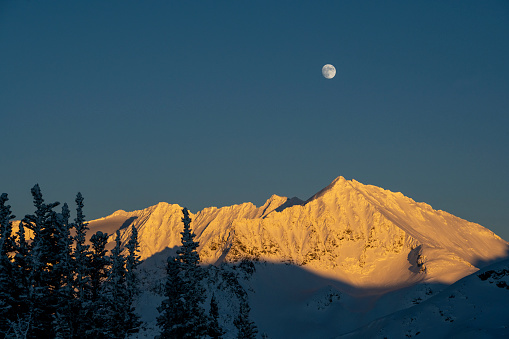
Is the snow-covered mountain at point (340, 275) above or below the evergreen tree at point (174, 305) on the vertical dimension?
above

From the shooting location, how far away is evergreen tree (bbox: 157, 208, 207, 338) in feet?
145

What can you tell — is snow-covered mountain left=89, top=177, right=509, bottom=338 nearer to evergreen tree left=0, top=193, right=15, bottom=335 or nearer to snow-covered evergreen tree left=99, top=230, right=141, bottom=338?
snow-covered evergreen tree left=99, top=230, right=141, bottom=338

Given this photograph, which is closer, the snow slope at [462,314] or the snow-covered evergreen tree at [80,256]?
the snow slope at [462,314]

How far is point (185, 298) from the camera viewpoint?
145ft

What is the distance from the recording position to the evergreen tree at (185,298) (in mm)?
44094

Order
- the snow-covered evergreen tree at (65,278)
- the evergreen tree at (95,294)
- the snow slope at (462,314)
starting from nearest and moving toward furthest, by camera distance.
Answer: the snow slope at (462,314), the snow-covered evergreen tree at (65,278), the evergreen tree at (95,294)

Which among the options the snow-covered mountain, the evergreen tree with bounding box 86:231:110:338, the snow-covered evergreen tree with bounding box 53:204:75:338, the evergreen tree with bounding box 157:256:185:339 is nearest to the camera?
the snow-covered evergreen tree with bounding box 53:204:75:338

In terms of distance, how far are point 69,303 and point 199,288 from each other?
37.2 ft

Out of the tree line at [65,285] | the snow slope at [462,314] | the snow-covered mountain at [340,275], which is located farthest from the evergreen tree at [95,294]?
A: the snow-covered mountain at [340,275]

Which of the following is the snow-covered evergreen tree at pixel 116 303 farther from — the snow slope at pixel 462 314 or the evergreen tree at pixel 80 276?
the snow slope at pixel 462 314

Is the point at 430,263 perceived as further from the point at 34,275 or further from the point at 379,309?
the point at 34,275

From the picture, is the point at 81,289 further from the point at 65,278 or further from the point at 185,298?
the point at 185,298

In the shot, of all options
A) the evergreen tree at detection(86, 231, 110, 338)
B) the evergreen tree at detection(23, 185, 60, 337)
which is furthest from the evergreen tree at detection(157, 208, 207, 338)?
the evergreen tree at detection(23, 185, 60, 337)

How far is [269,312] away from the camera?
154 metres
